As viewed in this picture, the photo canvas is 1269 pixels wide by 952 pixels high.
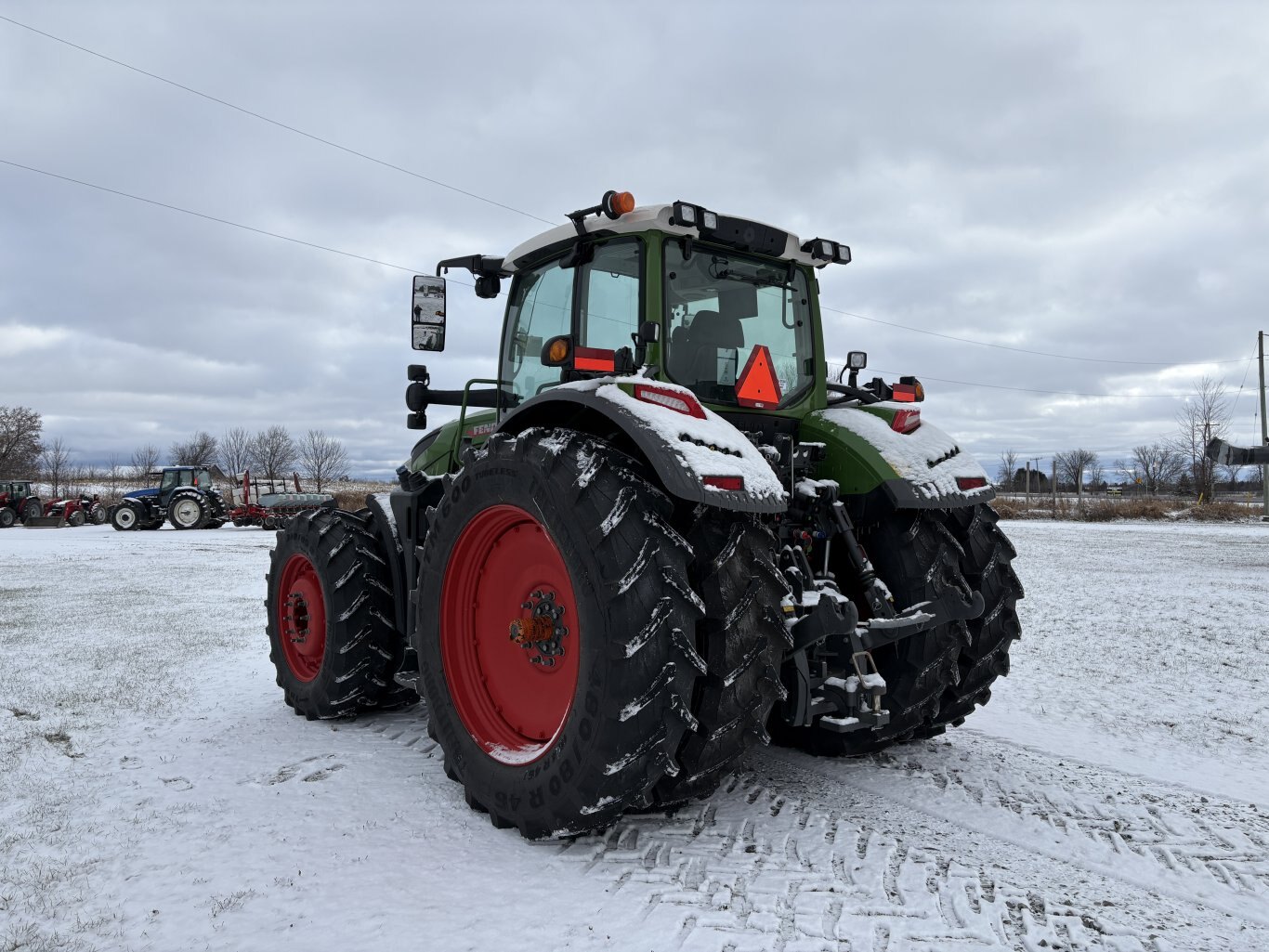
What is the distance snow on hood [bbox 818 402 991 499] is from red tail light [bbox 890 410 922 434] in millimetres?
25

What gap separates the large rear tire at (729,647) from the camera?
2670mm

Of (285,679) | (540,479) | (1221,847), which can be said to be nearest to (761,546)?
(540,479)

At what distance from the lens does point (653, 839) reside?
2873 mm

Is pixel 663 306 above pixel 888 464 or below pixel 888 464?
above

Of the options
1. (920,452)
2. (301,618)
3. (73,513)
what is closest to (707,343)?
(920,452)

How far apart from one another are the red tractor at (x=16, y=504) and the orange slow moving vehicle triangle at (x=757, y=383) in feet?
113

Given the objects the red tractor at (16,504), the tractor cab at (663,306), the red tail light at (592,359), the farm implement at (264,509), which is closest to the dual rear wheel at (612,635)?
the red tail light at (592,359)

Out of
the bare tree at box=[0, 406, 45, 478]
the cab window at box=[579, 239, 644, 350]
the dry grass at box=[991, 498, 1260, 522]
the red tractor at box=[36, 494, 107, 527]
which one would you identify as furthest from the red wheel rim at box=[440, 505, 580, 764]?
the bare tree at box=[0, 406, 45, 478]

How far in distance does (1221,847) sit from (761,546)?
1904 mm

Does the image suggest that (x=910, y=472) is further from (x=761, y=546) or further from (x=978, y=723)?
(x=978, y=723)

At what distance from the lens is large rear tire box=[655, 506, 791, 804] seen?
2.67 meters

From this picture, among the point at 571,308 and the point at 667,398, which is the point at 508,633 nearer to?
the point at 667,398

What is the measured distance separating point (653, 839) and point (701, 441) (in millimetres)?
1389

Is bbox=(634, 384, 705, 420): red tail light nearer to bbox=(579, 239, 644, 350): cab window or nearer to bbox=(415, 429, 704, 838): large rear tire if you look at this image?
bbox=(415, 429, 704, 838): large rear tire
